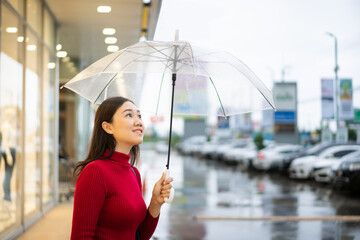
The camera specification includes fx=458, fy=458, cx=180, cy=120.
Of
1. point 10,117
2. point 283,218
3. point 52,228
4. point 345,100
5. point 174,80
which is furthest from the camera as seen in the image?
point 345,100

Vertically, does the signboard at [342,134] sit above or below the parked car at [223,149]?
above

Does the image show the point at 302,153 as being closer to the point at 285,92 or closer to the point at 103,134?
the point at 285,92

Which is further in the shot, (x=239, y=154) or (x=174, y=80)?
(x=239, y=154)

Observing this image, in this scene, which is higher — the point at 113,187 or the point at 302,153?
the point at 113,187

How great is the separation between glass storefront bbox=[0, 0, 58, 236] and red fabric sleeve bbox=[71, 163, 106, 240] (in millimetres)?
4853

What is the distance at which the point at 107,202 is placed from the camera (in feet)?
7.90

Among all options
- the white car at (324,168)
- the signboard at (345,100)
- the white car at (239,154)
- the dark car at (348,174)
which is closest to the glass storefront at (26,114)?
the dark car at (348,174)

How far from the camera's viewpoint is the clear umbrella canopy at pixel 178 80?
355 centimetres

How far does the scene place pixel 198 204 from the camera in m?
12.1

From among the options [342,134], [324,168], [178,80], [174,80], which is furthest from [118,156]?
[342,134]

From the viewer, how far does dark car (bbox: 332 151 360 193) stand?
45.3ft

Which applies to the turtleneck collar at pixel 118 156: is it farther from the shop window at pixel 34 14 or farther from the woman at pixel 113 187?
the shop window at pixel 34 14

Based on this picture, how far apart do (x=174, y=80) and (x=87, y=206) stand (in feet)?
4.52

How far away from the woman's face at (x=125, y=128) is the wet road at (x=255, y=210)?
553 centimetres
